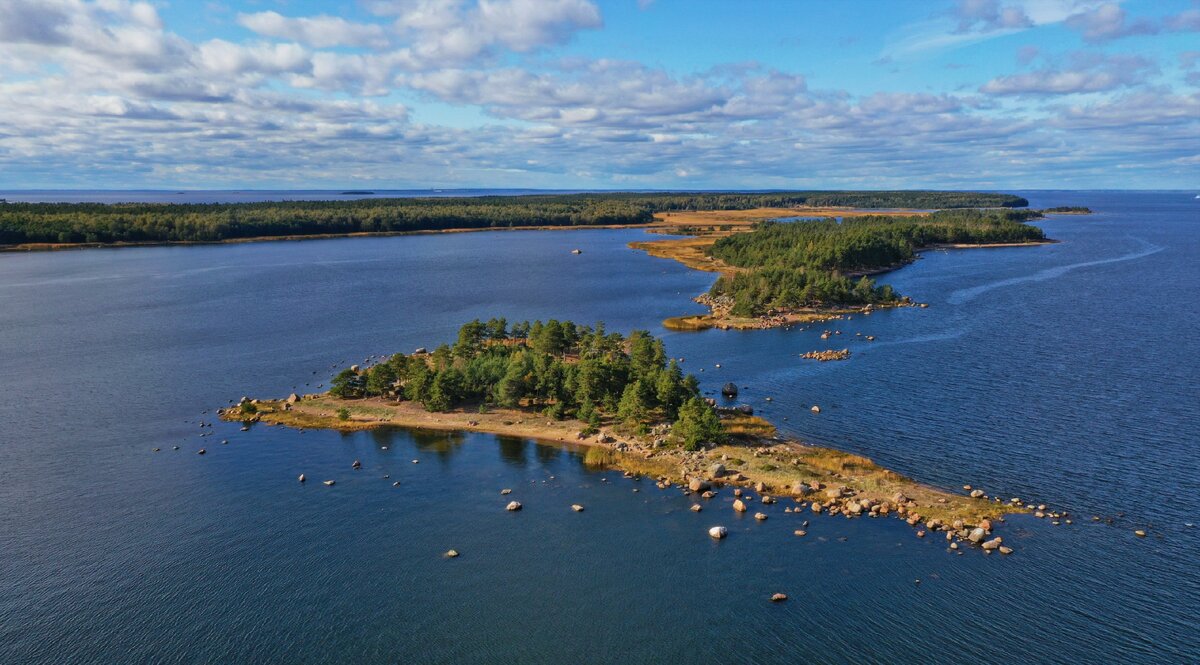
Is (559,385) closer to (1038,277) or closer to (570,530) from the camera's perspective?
(570,530)

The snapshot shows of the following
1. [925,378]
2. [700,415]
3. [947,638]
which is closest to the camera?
[947,638]

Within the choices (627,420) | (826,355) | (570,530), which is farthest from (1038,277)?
(570,530)

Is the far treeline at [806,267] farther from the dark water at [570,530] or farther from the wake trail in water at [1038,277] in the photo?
the dark water at [570,530]

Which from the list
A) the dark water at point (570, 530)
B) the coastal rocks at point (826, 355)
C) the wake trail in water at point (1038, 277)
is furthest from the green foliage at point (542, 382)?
the wake trail in water at point (1038, 277)

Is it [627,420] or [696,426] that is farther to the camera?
[627,420]

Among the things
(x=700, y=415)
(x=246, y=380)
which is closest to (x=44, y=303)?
(x=246, y=380)

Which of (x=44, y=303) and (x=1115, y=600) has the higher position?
(x=44, y=303)

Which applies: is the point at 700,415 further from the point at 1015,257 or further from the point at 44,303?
the point at 1015,257
